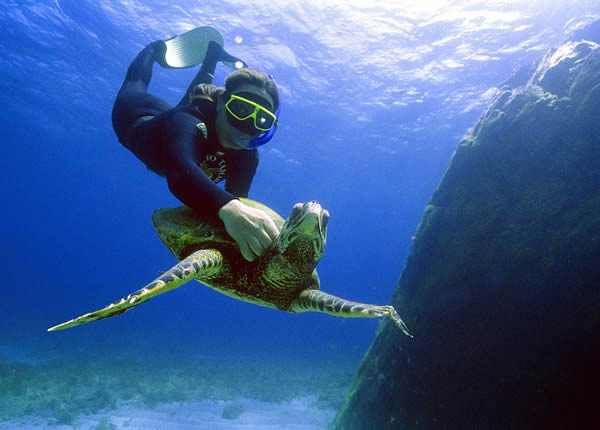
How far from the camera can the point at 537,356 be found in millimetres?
4031

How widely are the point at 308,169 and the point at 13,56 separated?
24.6 meters

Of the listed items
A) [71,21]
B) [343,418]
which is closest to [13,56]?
[71,21]

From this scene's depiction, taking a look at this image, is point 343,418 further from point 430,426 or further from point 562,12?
point 562,12

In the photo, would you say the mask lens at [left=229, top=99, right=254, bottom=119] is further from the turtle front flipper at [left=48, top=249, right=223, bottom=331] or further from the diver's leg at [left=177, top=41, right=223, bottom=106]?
the diver's leg at [left=177, top=41, right=223, bottom=106]

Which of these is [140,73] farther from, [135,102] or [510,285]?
[510,285]

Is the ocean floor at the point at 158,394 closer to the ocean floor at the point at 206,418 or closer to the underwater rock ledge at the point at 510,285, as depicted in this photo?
the ocean floor at the point at 206,418

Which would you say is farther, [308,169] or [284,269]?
[308,169]

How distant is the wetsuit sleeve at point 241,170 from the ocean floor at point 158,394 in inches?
376

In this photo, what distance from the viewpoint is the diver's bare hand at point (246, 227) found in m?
2.18

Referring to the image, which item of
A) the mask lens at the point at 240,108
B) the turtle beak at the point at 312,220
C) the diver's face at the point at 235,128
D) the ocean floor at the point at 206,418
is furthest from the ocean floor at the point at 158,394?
the mask lens at the point at 240,108

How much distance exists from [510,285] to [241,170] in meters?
4.59

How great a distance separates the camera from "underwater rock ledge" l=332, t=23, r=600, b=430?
394 centimetres

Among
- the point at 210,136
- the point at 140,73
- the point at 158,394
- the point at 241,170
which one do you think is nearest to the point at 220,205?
the point at 210,136

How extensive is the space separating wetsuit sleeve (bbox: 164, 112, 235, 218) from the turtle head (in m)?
0.54
